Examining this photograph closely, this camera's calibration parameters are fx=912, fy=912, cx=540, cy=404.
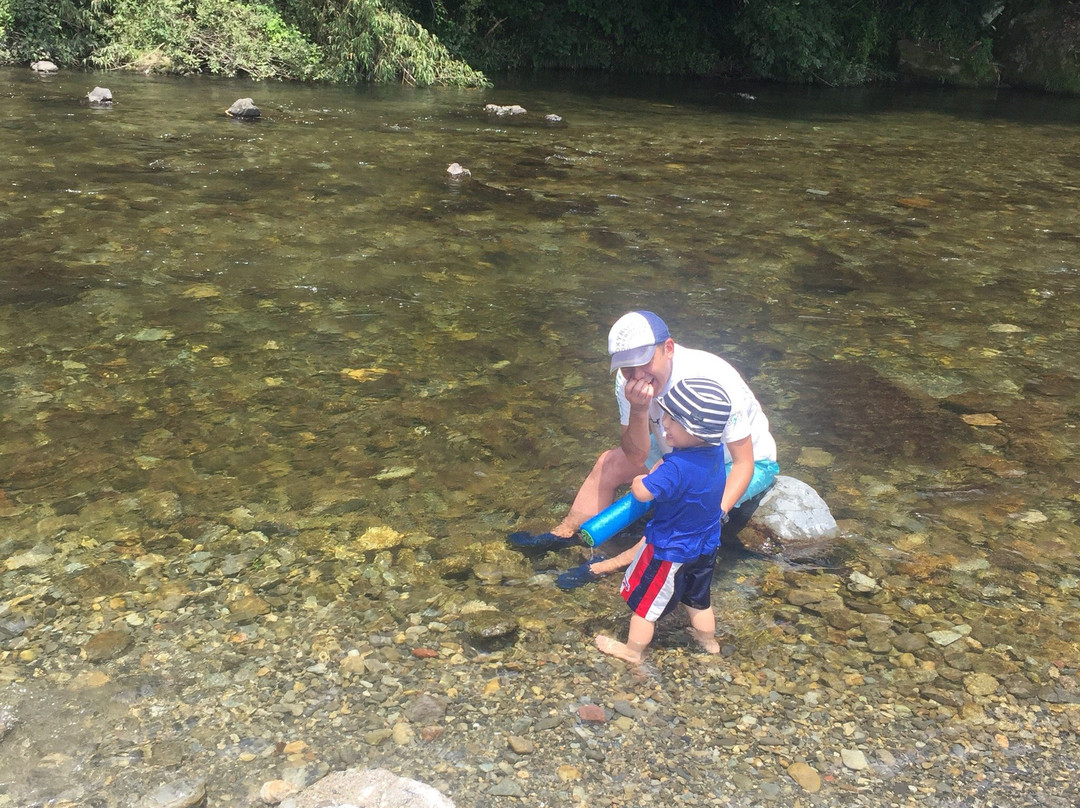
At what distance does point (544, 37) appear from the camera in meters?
22.3

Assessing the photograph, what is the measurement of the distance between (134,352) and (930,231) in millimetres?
7255

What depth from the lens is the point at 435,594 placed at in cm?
351

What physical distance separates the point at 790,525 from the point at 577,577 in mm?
941

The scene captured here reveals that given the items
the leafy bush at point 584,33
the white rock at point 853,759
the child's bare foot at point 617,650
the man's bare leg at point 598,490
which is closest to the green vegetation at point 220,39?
the leafy bush at point 584,33

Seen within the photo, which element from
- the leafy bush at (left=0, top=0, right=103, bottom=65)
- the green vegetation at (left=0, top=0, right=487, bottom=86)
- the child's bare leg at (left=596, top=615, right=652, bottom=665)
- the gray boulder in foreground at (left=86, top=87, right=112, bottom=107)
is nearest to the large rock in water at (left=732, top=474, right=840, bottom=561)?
the child's bare leg at (left=596, top=615, right=652, bottom=665)

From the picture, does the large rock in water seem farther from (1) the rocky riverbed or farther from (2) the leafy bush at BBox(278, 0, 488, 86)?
(2) the leafy bush at BBox(278, 0, 488, 86)

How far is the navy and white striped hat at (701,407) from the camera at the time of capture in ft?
9.62

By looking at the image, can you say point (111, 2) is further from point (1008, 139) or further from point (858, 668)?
point (858, 668)

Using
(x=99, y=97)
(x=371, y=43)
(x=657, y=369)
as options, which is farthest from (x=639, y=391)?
(x=371, y=43)

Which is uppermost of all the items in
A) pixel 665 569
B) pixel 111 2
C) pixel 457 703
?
pixel 111 2

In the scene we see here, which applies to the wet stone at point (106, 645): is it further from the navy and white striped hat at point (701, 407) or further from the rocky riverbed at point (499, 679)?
the navy and white striped hat at point (701, 407)

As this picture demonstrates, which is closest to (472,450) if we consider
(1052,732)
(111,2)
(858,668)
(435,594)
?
(435,594)

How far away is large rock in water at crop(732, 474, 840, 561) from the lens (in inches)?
150

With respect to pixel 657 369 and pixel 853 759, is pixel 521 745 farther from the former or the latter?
pixel 657 369
